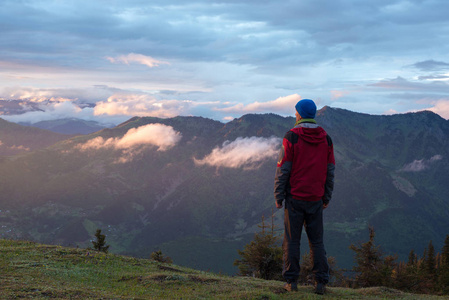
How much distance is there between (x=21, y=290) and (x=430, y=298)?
13.5 meters

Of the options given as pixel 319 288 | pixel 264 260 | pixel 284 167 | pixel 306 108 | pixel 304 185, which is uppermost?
pixel 306 108

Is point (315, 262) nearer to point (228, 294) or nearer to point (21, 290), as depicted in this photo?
point (228, 294)

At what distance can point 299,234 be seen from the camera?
1159 cm

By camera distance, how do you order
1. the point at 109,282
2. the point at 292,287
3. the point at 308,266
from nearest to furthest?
the point at 292,287, the point at 109,282, the point at 308,266

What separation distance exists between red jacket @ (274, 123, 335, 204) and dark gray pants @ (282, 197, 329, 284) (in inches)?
11.6

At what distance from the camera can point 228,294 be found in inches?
448

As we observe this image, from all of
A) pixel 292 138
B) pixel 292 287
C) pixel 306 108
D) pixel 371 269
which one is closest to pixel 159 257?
pixel 371 269

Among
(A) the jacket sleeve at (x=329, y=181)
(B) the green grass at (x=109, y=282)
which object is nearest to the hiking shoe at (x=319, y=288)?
(B) the green grass at (x=109, y=282)

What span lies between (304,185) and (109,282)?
24.5 feet

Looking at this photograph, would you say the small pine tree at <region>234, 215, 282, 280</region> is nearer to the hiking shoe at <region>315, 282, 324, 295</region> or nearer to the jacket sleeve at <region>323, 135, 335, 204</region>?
the hiking shoe at <region>315, 282, 324, 295</region>

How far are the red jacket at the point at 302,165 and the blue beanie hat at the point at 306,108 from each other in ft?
1.37

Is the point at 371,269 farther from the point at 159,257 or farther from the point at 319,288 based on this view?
the point at 319,288

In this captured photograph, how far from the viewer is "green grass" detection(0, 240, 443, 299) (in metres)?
10.6

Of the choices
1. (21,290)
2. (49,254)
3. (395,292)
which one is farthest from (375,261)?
(21,290)
